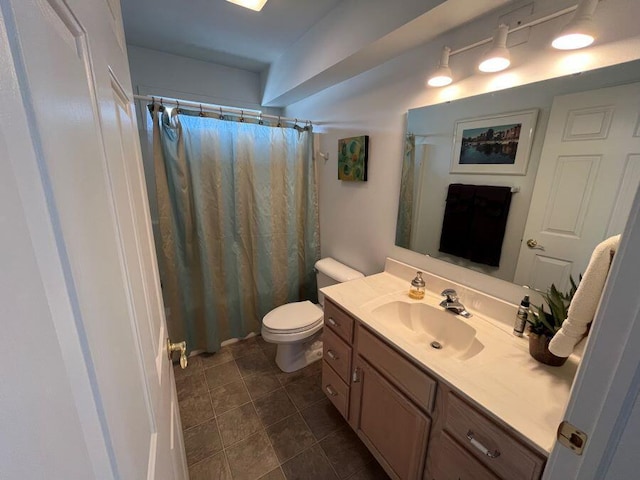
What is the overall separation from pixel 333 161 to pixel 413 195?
86 cm

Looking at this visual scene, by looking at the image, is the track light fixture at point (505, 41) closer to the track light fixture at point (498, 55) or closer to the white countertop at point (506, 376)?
the track light fixture at point (498, 55)

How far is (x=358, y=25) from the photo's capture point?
4.45 ft

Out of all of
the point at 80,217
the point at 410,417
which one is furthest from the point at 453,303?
the point at 80,217

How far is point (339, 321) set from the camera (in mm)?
1397

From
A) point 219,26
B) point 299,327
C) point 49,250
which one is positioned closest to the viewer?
point 49,250

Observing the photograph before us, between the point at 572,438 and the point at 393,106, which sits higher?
the point at 393,106

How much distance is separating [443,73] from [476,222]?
0.72 m

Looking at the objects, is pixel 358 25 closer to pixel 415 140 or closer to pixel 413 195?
pixel 415 140

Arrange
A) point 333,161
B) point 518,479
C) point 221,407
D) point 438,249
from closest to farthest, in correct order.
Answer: point 518,479 → point 438,249 → point 221,407 → point 333,161

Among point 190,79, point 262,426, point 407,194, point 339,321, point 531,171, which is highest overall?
point 190,79

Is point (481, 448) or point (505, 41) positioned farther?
point (505, 41)

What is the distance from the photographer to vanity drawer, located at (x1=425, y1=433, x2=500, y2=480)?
A: 836 millimetres

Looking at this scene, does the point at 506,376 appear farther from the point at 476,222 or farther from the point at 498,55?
the point at 498,55

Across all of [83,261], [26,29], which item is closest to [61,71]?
[26,29]
